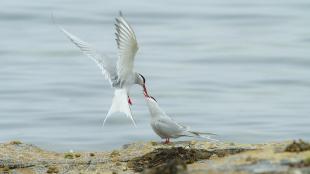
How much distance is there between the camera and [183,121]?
14414mm

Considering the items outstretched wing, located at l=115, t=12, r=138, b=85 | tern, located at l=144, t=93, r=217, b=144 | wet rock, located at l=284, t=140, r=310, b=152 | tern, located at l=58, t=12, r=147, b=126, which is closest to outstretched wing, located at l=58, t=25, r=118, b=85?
tern, located at l=58, t=12, r=147, b=126

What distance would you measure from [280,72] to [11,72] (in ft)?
15.5

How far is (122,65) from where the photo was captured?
396 inches

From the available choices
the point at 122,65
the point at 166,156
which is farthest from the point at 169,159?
the point at 122,65

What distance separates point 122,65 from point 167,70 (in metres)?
7.92

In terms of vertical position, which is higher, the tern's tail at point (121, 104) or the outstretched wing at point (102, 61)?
the outstretched wing at point (102, 61)

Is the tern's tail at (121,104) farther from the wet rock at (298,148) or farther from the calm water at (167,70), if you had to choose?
the calm water at (167,70)

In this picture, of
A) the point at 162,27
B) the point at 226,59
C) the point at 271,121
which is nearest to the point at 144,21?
the point at 162,27

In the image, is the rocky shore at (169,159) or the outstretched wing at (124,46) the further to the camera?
the outstretched wing at (124,46)

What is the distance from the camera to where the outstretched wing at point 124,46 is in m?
9.35

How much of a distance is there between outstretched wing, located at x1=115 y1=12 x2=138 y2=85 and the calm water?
2.79m

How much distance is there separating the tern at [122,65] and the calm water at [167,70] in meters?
2.28

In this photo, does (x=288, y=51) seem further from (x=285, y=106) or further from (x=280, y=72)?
A: (x=285, y=106)

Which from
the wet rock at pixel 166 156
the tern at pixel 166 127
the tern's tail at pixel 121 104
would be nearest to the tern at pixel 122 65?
the tern's tail at pixel 121 104
